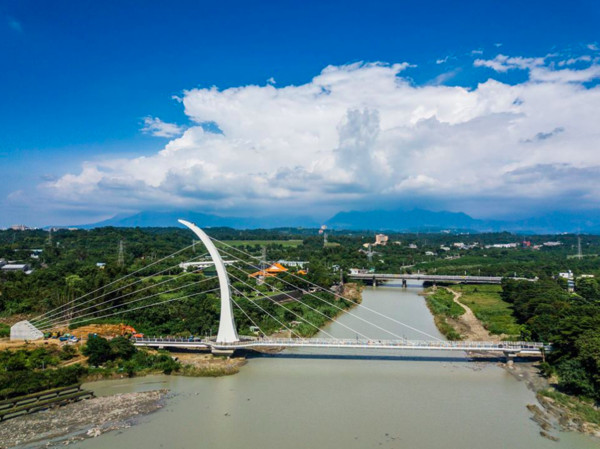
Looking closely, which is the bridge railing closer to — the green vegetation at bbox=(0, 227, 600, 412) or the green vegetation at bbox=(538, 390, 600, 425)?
the green vegetation at bbox=(0, 227, 600, 412)

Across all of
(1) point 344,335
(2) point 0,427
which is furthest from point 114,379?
(1) point 344,335

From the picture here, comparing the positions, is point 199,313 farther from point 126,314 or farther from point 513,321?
point 513,321

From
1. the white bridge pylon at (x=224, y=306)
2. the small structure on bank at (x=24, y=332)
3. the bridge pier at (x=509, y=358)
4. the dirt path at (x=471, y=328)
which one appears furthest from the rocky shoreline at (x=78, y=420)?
the dirt path at (x=471, y=328)

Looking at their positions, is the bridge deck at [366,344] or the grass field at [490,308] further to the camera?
the grass field at [490,308]

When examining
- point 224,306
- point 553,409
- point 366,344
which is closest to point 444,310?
point 366,344

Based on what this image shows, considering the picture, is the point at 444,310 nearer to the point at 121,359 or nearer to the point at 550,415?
the point at 550,415

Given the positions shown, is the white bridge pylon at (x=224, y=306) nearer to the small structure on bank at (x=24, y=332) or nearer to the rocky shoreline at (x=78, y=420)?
the rocky shoreline at (x=78, y=420)
